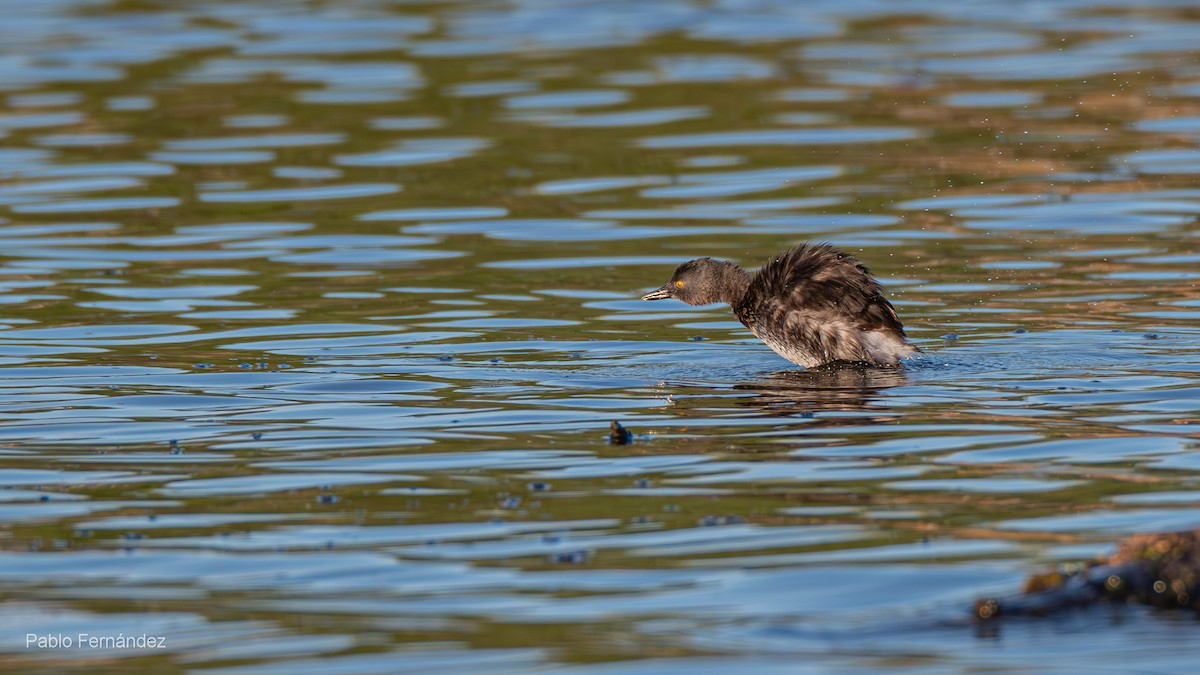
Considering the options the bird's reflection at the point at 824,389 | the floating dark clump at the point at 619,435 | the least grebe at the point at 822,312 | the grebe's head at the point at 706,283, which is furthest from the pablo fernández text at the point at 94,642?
the grebe's head at the point at 706,283

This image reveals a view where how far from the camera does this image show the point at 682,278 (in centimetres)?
1459

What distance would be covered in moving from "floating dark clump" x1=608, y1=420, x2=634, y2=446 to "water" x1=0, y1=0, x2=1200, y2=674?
0.08 metres

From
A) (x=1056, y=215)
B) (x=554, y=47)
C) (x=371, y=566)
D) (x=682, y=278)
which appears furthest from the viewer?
(x=554, y=47)

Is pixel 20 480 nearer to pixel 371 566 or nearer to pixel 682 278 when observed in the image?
pixel 371 566

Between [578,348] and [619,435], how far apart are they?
3407 millimetres

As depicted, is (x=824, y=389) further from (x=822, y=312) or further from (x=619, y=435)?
(x=619, y=435)

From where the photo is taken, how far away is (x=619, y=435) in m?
10.7

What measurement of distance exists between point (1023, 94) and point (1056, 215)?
6.47m

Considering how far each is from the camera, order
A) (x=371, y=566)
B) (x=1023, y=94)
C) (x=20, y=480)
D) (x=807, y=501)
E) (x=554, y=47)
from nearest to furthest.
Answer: (x=371, y=566) < (x=807, y=501) < (x=20, y=480) < (x=1023, y=94) < (x=554, y=47)

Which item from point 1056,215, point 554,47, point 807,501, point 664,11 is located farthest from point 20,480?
point 664,11

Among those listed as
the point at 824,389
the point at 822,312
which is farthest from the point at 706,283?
the point at 824,389

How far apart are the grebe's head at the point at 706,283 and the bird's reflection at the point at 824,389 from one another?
1.07 metres

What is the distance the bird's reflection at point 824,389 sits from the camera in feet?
38.5

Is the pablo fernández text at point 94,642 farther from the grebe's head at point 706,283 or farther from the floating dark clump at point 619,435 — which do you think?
the grebe's head at point 706,283
